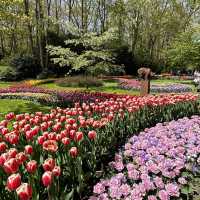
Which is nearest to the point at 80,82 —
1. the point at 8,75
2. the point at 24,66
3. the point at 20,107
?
the point at 24,66

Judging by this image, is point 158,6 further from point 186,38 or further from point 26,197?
point 26,197

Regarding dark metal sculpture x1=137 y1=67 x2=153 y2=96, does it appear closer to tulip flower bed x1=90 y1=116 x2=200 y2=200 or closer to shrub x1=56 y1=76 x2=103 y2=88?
tulip flower bed x1=90 y1=116 x2=200 y2=200

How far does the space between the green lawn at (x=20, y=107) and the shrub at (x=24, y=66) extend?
19.4 m

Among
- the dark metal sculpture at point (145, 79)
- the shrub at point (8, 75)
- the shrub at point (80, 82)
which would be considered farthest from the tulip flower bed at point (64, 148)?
the shrub at point (8, 75)

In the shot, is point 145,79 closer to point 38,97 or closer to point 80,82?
point 38,97

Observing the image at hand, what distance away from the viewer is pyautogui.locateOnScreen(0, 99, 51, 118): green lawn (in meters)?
15.2

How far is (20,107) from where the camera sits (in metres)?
16.2

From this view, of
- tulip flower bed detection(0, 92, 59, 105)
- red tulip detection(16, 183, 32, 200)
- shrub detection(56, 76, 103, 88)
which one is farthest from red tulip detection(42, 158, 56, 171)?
shrub detection(56, 76, 103, 88)

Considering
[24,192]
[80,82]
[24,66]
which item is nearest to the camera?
[24,192]

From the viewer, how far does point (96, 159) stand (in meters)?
6.27

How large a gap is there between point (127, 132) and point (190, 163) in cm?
198

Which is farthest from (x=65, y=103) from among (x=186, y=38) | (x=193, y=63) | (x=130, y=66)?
(x=130, y=66)

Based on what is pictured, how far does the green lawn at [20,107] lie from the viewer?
15.2 metres

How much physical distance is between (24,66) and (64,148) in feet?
107
